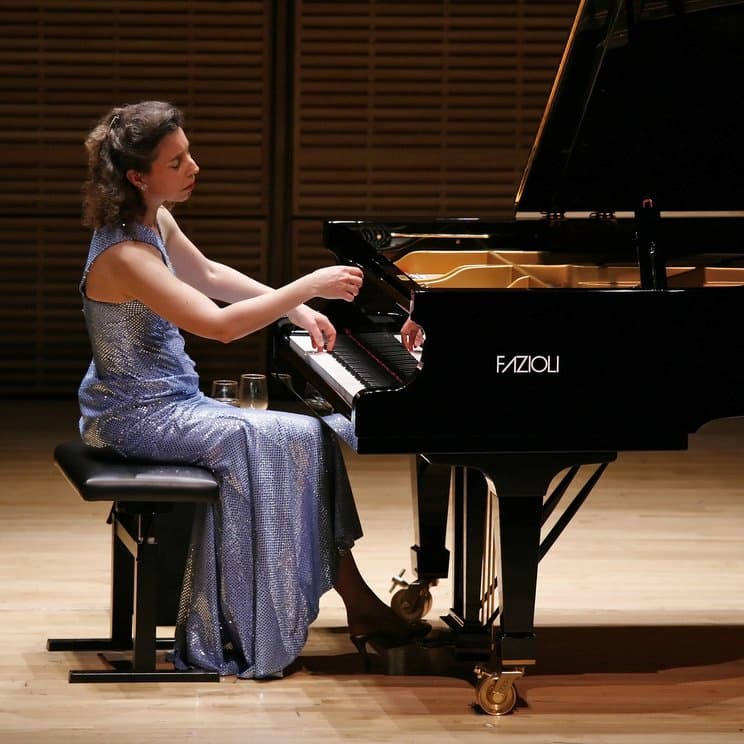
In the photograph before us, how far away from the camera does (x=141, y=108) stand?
134 inches

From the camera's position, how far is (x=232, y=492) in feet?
11.2

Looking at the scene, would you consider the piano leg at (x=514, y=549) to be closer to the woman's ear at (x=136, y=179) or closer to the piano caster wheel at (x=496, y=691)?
the piano caster wheel at (x=496, y=691)

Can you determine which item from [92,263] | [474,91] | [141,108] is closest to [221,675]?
[92,263]

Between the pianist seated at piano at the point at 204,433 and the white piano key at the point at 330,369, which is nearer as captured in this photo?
the white piano key at the point at 330,369

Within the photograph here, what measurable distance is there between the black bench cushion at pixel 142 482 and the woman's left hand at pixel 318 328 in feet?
1.31

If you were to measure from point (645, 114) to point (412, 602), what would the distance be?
138cm

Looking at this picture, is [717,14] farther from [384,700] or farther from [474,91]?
[474,91]

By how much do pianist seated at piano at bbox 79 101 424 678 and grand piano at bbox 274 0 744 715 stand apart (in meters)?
0.21

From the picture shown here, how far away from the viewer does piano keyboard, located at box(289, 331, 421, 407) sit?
10.8 feet

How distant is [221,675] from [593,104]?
159 centimetres

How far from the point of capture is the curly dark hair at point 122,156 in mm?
3391

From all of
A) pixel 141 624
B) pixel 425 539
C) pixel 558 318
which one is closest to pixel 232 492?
pixel 141 624

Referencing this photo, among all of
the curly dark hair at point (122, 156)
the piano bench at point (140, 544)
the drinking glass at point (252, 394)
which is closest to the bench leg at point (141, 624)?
the piano bench at point (140, 544)

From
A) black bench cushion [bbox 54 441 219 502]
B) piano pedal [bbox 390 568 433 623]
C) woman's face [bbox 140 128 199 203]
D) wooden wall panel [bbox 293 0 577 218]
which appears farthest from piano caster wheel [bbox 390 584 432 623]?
wooden wall panel [bbox 293 0 577 218]
